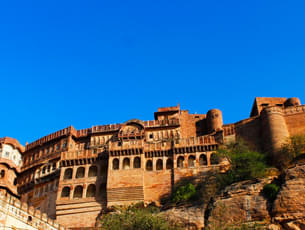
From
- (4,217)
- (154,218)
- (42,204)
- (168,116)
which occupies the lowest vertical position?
(4,217)

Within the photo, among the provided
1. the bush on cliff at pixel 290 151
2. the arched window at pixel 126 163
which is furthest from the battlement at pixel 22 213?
the bush on cliff at pixel 290 151

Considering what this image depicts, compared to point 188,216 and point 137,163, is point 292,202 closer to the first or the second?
point 188,216

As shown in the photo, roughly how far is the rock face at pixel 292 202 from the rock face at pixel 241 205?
3.53 ft

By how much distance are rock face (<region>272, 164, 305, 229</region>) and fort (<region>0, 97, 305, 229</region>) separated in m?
10.1

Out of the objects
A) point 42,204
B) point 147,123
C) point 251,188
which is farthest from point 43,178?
point 251,188

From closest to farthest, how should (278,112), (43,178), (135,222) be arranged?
(135,222) < (278,112) < (43,178)

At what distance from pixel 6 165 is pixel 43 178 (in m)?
7.68

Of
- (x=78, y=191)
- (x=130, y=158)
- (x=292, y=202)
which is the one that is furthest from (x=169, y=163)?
(x=292, y=202)

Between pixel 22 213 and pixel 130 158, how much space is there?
22442 mm

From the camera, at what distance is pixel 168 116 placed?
56625 mm

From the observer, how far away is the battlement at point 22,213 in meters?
23.9

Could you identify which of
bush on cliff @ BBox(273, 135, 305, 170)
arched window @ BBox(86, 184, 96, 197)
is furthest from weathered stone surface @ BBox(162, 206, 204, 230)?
arched window @ BBox(86, 184, 96, 197)

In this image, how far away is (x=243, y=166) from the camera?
132 feet

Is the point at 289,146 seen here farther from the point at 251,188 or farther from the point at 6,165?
the point at 6,165
